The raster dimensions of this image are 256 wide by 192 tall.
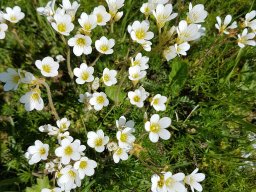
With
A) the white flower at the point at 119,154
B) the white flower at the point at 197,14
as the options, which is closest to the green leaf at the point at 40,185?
the white flower at the point at 119,154

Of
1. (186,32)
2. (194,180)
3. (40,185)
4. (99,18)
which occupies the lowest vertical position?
(194,180)

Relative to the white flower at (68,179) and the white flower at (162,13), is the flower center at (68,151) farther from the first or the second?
the white flower at (162,13)

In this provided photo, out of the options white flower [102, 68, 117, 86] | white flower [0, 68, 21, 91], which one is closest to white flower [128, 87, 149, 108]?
white flower [102, 68, 117, 86]

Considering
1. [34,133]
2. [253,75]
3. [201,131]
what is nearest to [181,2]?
[253,75]

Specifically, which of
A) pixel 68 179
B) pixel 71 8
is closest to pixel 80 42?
pixel 71 8

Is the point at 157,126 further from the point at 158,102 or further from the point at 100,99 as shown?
the point at 100,99

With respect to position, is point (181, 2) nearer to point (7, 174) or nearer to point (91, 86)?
point (91, 86)
